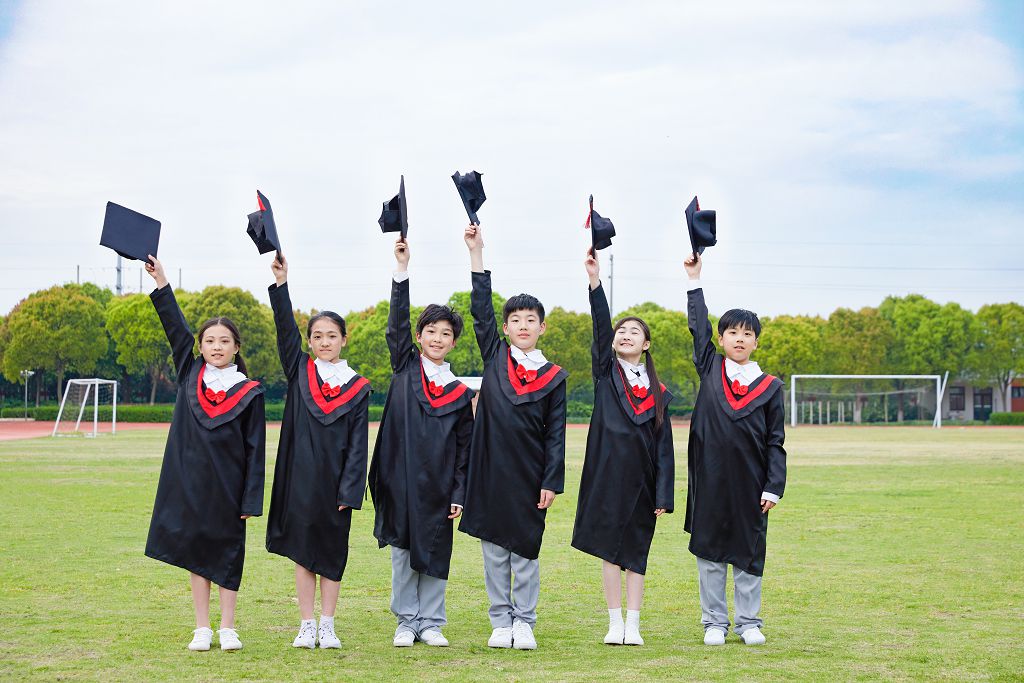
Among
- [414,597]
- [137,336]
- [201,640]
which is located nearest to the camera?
[201,640]

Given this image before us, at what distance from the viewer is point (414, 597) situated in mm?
5945

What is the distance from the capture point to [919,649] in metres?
5.65

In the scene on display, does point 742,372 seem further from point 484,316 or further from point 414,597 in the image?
point 414,597

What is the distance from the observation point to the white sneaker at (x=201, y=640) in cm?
552

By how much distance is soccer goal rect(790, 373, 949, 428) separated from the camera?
5238 cm

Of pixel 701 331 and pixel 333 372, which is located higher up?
pixel 701 331

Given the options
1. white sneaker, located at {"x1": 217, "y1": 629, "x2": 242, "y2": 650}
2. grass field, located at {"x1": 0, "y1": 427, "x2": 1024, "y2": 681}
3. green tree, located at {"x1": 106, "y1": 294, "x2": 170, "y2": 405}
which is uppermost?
green tree, located at {"x1": 106, "y1": 294, "x2": 170, "y2": 405}

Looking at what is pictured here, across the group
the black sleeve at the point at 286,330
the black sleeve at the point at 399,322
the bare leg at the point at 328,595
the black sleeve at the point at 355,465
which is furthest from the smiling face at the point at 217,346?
the bare leg at the point at 328,595

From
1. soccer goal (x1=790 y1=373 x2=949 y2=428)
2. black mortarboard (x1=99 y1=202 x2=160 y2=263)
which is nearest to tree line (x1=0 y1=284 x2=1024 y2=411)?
soccer goal (x1=790 y1=373 x2=949 y2=428)

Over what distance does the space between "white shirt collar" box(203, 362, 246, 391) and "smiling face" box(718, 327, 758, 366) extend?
2703mm

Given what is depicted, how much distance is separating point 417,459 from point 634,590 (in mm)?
1372

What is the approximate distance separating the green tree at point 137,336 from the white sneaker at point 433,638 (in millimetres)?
48539

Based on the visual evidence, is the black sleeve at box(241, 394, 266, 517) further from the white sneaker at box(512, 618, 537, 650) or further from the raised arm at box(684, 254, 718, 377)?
the raised arm at box(684, 254, 718, 377)

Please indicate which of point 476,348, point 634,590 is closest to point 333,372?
point 634,590
